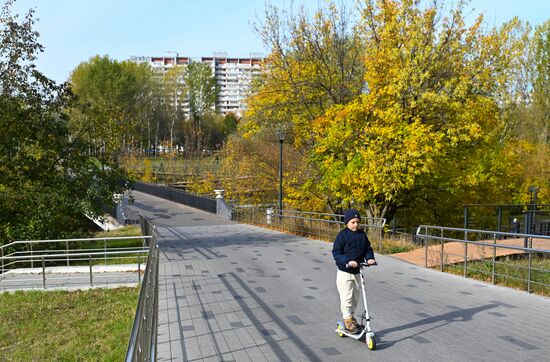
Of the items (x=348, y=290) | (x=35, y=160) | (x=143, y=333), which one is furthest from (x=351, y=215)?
(x=35, y=160)

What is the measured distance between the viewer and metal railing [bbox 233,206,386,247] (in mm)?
18062

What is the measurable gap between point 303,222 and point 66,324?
13143mm

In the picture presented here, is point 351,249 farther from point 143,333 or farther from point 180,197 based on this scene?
point 180,197

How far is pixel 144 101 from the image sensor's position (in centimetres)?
8038

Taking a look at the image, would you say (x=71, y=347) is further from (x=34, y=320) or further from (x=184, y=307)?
(x=34, y=320)

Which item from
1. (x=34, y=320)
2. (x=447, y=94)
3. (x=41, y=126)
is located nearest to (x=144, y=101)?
(x=41, y=126)

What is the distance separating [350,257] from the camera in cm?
662

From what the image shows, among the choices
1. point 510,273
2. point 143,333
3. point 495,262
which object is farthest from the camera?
→ point 510,273

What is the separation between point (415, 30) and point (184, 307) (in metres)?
15.1

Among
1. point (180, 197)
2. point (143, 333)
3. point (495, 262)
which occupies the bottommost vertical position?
point (180, 197)

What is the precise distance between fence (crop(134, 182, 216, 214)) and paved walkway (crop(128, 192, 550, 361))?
19.4m

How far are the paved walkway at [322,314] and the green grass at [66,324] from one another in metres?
0.89

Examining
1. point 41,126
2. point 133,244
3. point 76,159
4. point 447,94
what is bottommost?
point 133,244

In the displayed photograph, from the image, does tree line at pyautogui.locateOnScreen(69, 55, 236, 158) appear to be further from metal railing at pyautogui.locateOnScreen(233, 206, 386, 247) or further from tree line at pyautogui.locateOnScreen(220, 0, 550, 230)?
tree line at pyautogui.locateOnScreen(220, 0, 550, 230)
